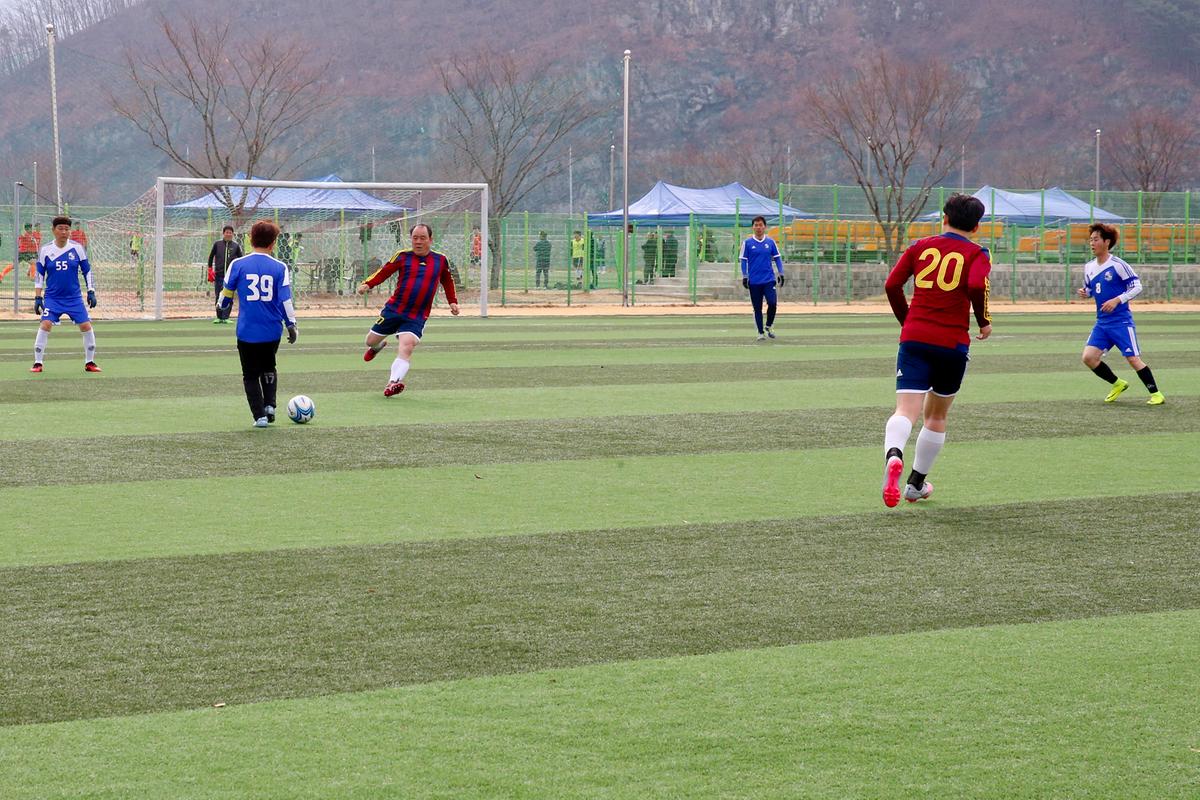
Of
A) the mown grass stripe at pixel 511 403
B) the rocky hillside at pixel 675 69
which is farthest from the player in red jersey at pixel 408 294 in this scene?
the rocky hillside at pixel 675 69

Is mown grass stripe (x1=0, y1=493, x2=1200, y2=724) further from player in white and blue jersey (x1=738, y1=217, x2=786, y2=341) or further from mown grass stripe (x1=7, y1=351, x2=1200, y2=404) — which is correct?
player in white and blue jersey (x1=738, y1=217, x2=786, y2=341)

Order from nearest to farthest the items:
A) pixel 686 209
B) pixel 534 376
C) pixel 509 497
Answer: pixel 509 497 → pixel 534 376 → pixel 686 209

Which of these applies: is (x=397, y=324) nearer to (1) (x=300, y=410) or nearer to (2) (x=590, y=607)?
(1) (x=300, y=410)

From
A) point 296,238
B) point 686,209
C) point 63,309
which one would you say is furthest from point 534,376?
point 686,209

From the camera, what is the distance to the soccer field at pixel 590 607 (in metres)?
4.48

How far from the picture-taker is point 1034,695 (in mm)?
5117

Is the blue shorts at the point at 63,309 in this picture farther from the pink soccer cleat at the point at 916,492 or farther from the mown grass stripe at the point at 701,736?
the mown grass stripe at the point at 701,736

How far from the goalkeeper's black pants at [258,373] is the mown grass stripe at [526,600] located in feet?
16.8

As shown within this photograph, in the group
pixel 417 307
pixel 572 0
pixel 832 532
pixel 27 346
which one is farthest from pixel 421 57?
pixel 832 532

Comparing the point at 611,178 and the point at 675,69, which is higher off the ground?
the point at 675,69

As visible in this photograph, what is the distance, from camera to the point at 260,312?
482 inches

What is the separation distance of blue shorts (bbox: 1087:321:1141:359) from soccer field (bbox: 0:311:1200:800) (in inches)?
53.2

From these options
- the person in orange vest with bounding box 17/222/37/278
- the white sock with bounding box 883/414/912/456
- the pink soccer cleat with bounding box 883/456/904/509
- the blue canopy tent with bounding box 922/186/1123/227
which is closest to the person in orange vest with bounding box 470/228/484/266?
the person in orange vest with bounding box 17/222/37/278

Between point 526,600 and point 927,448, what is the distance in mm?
3408
